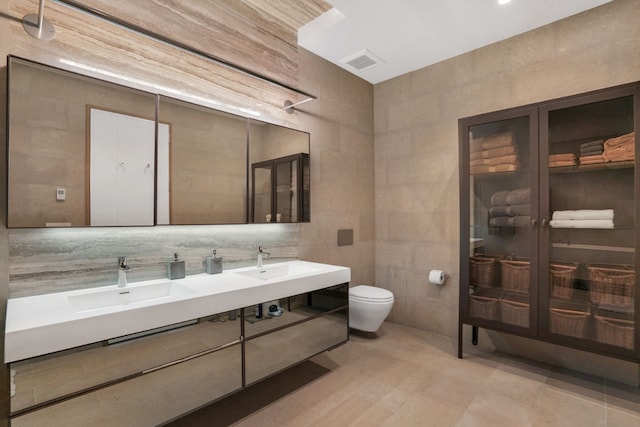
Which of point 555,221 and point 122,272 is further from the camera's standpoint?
point 555,221

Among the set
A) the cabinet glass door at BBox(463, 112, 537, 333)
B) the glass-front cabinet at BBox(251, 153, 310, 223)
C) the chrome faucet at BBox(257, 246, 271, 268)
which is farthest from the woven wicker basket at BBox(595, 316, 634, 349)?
the chrome faucet at BBox(257, 246, 271, 268)

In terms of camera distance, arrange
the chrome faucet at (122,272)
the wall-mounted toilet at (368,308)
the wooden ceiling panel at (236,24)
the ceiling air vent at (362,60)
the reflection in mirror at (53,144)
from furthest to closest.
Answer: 1. the ceiling air vent at (362,60)
2. the wall-mounted toilet at (368,308)
3. the wooden ceiling panel at (236,24)
4. the chrome faucet at (122,272)
5. the reflection in mirror at (53,144)

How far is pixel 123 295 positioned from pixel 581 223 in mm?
3008

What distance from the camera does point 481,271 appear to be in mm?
2623

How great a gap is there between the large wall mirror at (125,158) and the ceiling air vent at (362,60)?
120 cm

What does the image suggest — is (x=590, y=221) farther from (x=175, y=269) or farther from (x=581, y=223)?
(x=175, y=269)

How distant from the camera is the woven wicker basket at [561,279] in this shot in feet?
7.39

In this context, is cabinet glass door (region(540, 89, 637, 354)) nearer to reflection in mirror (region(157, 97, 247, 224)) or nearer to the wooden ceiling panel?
the wooden ceiling panel

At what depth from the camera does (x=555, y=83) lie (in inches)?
99.4

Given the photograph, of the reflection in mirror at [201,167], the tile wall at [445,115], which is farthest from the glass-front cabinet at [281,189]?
the tile wall at [445,115]

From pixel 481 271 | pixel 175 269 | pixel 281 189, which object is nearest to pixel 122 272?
pixel 175 269

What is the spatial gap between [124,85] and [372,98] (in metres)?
2.69

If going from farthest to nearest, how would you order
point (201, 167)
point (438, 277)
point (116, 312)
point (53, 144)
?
point (438, 277)
point (201, 167)
point (53, 144)
point (116, 312)

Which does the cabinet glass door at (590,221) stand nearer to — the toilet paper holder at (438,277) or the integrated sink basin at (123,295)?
the toilet paper holder at (438,277)
